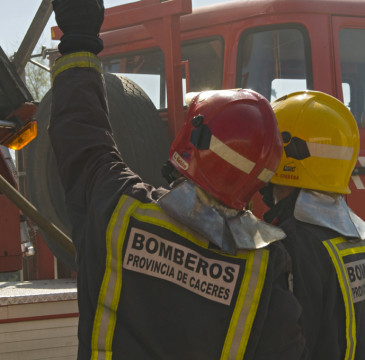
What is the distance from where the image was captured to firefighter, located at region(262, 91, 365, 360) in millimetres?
1843

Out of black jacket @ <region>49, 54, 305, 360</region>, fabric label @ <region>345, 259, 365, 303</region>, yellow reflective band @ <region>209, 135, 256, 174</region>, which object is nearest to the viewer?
black jacket @ <region>49, 54, 305, 360</region>

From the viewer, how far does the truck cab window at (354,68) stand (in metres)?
3.99

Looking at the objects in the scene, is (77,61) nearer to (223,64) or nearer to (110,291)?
(110,291)

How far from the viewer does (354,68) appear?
4031mm

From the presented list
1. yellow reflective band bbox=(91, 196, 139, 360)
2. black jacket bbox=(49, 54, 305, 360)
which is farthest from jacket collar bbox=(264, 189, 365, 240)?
yellow reflective band bbox=(91, 196, 139, 360)

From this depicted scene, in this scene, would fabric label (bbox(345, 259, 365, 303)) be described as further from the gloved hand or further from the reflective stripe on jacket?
the gloved hand

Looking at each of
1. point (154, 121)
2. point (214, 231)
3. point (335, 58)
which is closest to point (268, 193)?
point (214, 231)

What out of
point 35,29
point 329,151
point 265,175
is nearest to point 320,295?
point 265,175

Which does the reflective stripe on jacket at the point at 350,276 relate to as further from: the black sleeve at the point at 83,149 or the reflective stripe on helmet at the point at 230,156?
the black sleeve at the point at 83,149

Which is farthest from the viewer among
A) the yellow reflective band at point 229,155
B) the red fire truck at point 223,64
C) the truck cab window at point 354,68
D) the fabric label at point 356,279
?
the truck cab window at point 354,68

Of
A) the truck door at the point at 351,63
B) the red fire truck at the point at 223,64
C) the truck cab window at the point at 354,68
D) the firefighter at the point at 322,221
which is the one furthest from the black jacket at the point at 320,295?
the truck cab window at the point at 354,68

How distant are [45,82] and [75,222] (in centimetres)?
1742

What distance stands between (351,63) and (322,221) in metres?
2.31

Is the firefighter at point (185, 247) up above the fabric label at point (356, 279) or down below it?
above
